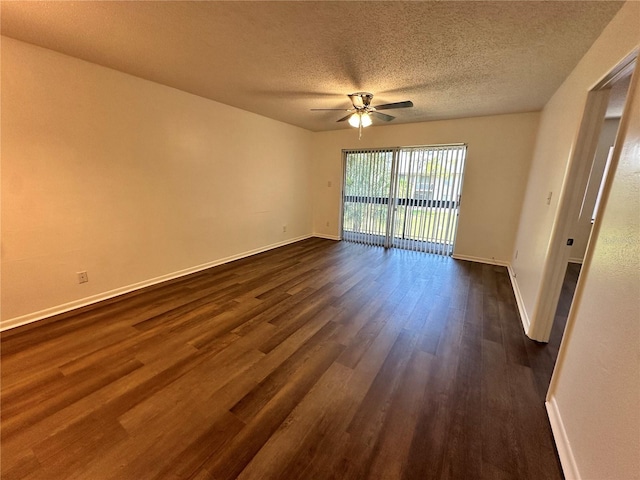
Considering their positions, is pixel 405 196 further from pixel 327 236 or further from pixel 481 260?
pixel 327 236

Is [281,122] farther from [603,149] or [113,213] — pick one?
[603,149]

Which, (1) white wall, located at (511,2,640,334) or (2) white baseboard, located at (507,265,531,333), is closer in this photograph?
(1) white wall, located at (511,2,640,334)

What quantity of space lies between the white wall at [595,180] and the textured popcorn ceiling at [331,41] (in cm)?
217

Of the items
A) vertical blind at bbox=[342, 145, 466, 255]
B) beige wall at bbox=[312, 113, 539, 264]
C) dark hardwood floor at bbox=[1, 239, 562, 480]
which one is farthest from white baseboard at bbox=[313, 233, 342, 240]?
dark hardwood floor at bbox=[1, 239, 562, 480]

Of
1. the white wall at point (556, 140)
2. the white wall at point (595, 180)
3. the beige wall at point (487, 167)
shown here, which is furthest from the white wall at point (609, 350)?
the white wall at point (595, 180)

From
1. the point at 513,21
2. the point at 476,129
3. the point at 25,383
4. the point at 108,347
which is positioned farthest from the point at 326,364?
the point at 476,129

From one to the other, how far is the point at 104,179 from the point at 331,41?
2.67m

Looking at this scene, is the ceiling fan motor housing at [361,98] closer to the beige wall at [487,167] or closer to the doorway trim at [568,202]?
the beige wall at [487,167]

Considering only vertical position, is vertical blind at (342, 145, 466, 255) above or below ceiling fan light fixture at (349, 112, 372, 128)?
below

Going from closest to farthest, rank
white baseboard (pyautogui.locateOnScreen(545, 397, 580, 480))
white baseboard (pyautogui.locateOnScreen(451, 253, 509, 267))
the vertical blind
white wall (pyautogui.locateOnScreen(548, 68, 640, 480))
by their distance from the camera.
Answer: white wall (pyautogui.locateOnScreen(548, 68, 640, 480))
white baseboard (pyautogui.locateOnScreen(545, 397, 580, 480))
white baseboard (pyautogui.locateOnScreen(451, 253, 509, 267))
the vertical blind

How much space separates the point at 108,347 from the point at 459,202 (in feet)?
16.8

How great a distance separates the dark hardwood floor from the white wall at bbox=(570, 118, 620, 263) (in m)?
2.90

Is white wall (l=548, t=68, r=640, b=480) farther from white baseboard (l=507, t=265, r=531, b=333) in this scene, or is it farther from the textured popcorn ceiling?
white baseboard (l=507, t=265, r=531, b=333)

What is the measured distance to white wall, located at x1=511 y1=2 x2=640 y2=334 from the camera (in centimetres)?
154
